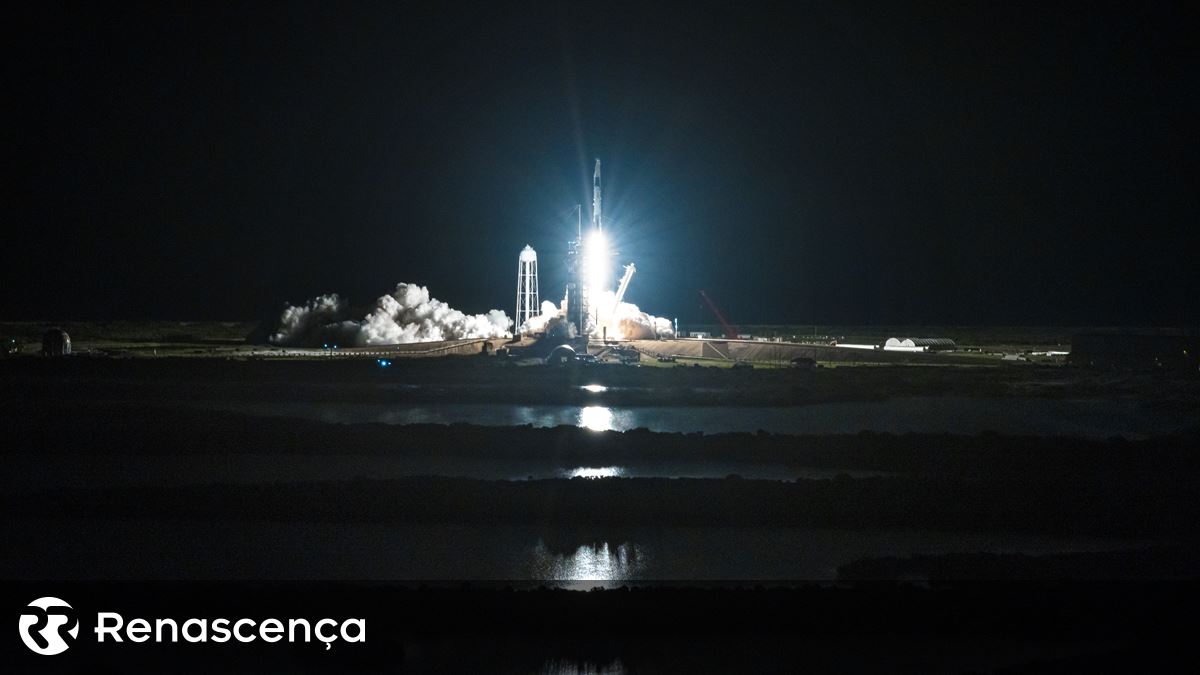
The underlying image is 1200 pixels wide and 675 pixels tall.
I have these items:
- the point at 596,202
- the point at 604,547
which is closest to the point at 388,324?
the point at 596,202

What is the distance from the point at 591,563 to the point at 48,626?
286 inches

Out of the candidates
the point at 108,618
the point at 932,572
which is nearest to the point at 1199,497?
the point at 932,572

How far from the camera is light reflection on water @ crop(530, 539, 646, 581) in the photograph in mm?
13930

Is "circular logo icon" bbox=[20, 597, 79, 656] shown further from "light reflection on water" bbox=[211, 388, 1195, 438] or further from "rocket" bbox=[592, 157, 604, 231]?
"rocket" bbox=[592, 157, 604, 231]

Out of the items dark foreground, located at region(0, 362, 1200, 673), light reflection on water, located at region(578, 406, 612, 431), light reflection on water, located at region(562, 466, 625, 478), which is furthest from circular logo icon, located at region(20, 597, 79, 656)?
light reflection on water, located at region(578, 406, 612, 431)

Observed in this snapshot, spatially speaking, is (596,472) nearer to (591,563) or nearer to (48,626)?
(591,563)

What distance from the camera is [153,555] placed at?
14969 millimetres

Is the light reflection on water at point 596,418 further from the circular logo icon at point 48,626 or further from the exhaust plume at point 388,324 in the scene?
the exhaust plume at point 388,324

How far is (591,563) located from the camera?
14.6 meters

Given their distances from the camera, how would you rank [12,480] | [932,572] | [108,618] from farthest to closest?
[12,480]
[932,572]
[108,618]

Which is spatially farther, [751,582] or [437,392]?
[437,392]

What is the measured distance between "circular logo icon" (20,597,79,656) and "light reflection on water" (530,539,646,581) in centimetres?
594

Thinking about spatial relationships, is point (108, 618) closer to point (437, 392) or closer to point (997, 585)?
point (997, 585)

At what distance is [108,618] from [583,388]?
108 ft
